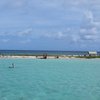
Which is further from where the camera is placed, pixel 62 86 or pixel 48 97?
pixel 62 86

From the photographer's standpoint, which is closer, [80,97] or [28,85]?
[80,97]

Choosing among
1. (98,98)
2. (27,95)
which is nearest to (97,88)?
(98,98)

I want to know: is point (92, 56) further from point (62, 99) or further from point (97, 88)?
point (62, 99)

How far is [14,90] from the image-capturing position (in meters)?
29.7

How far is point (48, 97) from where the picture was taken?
26.5 metres

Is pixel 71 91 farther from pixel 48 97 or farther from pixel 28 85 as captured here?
pixel 28 85

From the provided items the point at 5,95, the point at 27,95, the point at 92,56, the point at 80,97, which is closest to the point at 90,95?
the point at 80,97

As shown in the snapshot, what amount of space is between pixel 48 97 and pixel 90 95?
3.81 metres

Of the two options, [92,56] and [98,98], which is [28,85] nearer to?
[98,98]

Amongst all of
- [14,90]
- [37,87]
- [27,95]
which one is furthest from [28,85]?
[27,95]

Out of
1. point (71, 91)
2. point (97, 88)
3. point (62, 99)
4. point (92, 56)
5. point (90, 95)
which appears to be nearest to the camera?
point (62, 99)

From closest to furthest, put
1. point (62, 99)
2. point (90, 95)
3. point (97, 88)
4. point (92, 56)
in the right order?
point (62, 99) < point (90, 95) < point (97, 88) < point (92, 56)

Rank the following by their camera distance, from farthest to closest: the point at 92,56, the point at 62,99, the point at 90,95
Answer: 1. the point at 92,56
2. the point at 90,95
3. the point at 62,99

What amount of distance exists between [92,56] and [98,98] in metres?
79.0
